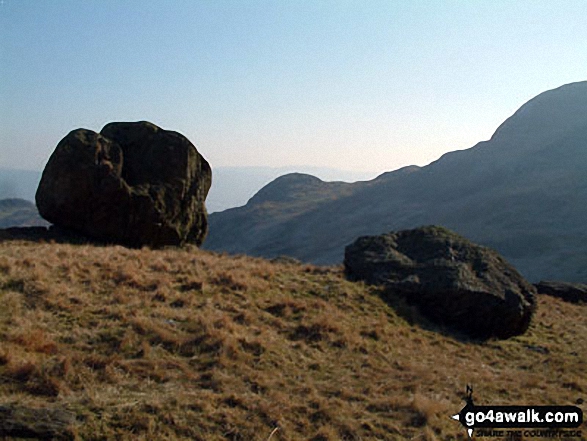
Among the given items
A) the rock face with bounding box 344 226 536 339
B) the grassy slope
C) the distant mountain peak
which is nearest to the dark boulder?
the rock face with bounding box 344 226 536 339

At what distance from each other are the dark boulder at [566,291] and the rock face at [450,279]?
1264 cm

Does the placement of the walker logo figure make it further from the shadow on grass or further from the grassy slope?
the shadow on grass

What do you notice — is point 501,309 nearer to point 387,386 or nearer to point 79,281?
point 387,386

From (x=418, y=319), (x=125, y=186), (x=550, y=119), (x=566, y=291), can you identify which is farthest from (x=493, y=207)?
(x=125, y=186)

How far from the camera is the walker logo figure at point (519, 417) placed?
9141 millimetres

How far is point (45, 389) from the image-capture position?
26.2 feet

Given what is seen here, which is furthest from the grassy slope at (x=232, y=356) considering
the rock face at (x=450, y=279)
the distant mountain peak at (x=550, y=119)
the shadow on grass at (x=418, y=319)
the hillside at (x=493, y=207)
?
the distant mountain peak at (x=550, y=119)

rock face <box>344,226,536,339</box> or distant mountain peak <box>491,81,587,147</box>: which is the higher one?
distant mountain peak <box>491,81,587,147</box>

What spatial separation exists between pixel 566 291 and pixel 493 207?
109300mm

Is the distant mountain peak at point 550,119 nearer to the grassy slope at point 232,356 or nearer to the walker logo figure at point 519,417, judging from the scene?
the grassy slope at point 232,356

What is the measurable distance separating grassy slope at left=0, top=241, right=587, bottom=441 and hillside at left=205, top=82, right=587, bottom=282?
81555 mm

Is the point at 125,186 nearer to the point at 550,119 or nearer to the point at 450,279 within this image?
the point at 450,279

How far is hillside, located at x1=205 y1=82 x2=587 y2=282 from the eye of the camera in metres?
109

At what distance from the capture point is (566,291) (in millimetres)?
31094
